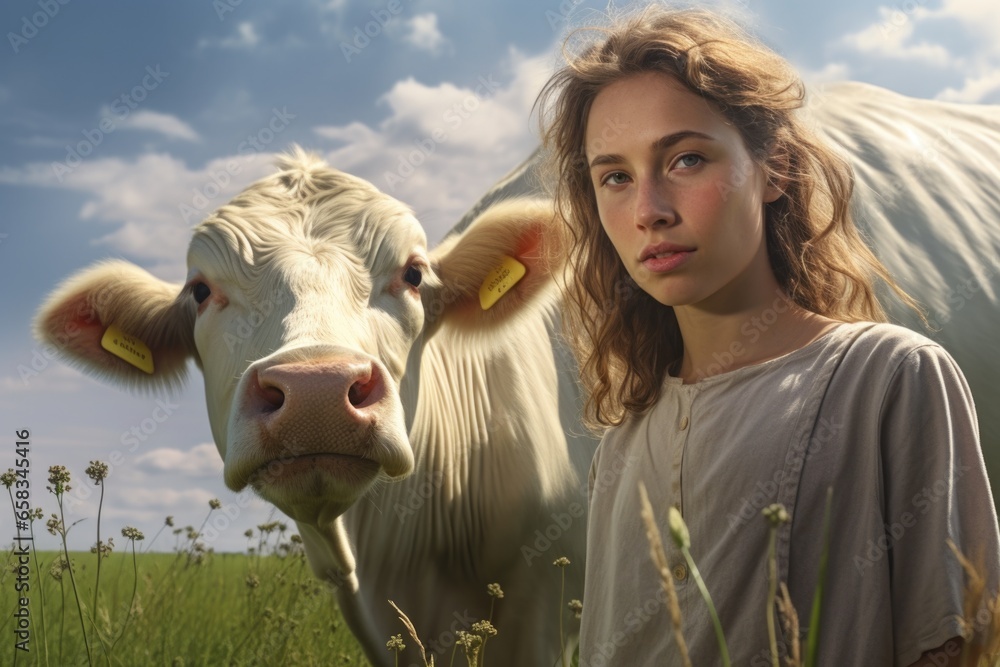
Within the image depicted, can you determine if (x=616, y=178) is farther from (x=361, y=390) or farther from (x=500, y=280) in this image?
(x=500, y=280)

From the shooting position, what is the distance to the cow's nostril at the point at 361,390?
9.08 ft

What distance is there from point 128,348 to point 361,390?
1.69 metres

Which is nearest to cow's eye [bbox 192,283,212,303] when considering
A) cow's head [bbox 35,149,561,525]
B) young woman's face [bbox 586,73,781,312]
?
cow's head [bbox 35,149,561,525]

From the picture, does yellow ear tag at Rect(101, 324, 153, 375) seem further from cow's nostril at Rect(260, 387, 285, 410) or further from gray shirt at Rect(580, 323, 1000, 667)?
gray shirt at Rect(580, 323, 1000, 667)

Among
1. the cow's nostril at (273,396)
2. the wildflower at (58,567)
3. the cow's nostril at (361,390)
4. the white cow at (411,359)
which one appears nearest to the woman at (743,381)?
the cow's nostril at (361,390)

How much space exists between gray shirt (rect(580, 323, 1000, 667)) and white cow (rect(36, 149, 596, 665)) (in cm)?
140

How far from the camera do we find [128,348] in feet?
13.1

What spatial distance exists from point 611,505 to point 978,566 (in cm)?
94

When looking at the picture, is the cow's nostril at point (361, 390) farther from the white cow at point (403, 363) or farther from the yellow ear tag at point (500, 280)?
the yellow ear tag at point (500, 280)

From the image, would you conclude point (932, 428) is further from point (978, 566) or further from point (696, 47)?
point (696, 47)

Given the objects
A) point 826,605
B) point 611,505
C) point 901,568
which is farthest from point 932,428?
point 611,505

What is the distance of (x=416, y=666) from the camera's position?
3.73 meters

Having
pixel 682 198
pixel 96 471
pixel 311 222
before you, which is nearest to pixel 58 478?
pixel 96 471

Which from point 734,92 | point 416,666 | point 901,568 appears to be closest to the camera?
point 901,568
